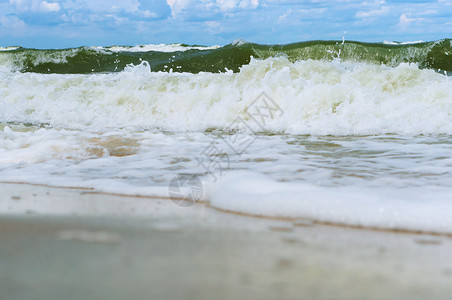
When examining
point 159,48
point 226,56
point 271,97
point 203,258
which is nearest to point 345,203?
point 203,258

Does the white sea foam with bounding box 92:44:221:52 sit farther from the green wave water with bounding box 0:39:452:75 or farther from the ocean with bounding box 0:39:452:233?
the ocean with bounding box 0:39:452:233

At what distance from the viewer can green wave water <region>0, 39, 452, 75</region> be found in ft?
35.5

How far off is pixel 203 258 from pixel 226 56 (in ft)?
36.2

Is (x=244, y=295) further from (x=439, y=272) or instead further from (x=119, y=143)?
(x=119, y=143)

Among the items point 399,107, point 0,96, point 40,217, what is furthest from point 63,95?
point 40,217

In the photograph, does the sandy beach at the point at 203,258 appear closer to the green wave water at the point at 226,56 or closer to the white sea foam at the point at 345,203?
the white sea foam at the point at 345,203

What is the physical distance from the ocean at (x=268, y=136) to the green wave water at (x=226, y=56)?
0.17 feet

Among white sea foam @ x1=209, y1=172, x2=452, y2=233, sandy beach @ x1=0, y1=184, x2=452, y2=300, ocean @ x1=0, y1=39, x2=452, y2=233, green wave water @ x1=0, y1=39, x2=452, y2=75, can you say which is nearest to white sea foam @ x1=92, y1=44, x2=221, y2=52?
green wave water @ x1=0, y1=39, x2=452, y2=75

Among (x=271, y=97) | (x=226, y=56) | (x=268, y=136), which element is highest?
(x=226, y=56)

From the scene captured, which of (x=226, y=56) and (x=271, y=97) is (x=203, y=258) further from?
(x=226, y=56)

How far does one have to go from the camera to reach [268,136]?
5410 mm

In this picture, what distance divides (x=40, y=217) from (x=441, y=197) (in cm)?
Answer: 208

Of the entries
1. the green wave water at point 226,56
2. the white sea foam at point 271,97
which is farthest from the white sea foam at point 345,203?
the green wave water at point 226,56

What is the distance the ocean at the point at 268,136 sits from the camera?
104 inches
